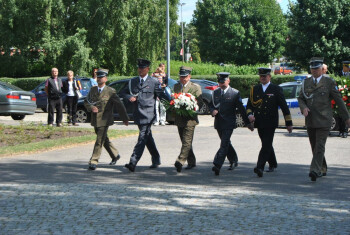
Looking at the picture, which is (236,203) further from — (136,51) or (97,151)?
(136,51)

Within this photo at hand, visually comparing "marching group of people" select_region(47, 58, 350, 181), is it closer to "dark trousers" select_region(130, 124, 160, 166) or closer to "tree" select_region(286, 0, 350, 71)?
"dark trousers" select_region(130, 124, 160, 166)

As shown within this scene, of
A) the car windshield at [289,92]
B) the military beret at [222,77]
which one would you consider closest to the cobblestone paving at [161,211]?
the military beret at [222,77]

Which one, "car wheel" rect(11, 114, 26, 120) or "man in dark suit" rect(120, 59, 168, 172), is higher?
"man in dark suit" rect(120, 59, 168, 172)

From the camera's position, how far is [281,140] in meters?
16.2

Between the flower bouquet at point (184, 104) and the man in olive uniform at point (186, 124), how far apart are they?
139 millimetres

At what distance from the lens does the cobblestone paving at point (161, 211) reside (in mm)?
6594

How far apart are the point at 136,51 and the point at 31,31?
6724 millimetres

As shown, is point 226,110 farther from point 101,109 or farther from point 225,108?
point 101,109

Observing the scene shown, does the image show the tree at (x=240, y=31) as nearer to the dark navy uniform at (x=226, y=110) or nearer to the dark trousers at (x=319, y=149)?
the dark navy uniform at (x=226, y=110)

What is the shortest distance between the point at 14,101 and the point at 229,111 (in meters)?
14.6

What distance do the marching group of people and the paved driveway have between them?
0.28 meters

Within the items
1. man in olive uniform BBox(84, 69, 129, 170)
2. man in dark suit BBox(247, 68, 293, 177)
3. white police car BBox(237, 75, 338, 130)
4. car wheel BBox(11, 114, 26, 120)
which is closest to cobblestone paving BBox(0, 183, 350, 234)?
man in dark suit BBox(247, 68, 293, 177)

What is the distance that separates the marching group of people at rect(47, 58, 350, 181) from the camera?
9852mm

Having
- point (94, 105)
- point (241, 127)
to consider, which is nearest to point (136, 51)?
point (241, 127)
